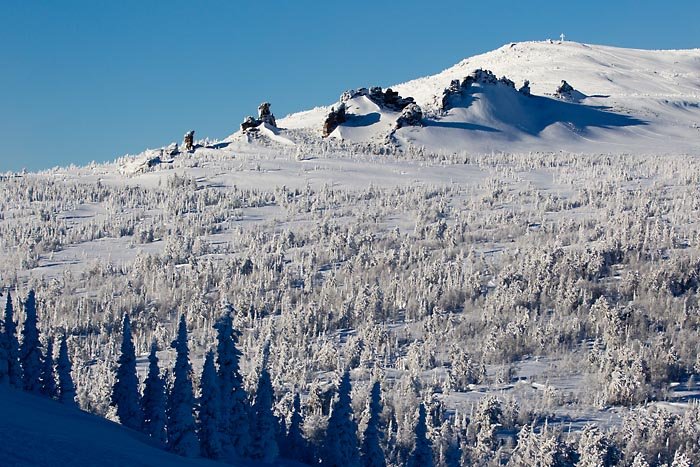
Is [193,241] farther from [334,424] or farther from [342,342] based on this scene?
[334,424]

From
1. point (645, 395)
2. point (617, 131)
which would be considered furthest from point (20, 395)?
point (617, 131)

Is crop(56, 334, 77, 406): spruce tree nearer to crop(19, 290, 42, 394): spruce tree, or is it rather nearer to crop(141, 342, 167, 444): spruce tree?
crop(19, 290, 42, 394): spruce tree

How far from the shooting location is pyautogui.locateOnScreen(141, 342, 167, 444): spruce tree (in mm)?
41344

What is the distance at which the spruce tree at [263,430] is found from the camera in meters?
40.5

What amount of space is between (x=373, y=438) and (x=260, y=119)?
12990 cm

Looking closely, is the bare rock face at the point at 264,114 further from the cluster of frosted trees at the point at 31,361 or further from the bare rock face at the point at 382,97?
the cluster of frosted trees at the point at 31,361

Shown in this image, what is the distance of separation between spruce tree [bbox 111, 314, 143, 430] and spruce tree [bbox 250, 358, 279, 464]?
6189mm

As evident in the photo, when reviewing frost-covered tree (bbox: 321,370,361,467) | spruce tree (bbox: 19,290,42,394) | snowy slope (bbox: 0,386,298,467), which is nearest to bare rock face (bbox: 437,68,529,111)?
frost-covered tree (bbox: 321,370,361,467)

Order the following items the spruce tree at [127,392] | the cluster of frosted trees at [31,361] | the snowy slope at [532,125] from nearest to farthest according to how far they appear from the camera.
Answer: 1. the cluster of frosted trees at [31,361]
2. the spruce tree at [127,392]
3. the snowy slope at [532,125]

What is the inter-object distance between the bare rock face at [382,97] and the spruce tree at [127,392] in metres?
129

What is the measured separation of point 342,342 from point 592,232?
Answer: 3638 cm

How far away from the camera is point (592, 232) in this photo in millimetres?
100500

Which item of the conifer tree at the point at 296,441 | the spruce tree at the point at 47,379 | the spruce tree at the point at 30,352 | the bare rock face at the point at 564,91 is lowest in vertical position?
the conifer tree at the point at 296,441

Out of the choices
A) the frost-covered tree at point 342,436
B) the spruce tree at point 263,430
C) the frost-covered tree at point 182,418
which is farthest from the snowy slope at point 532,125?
the frost-covered tree at point 182,418
